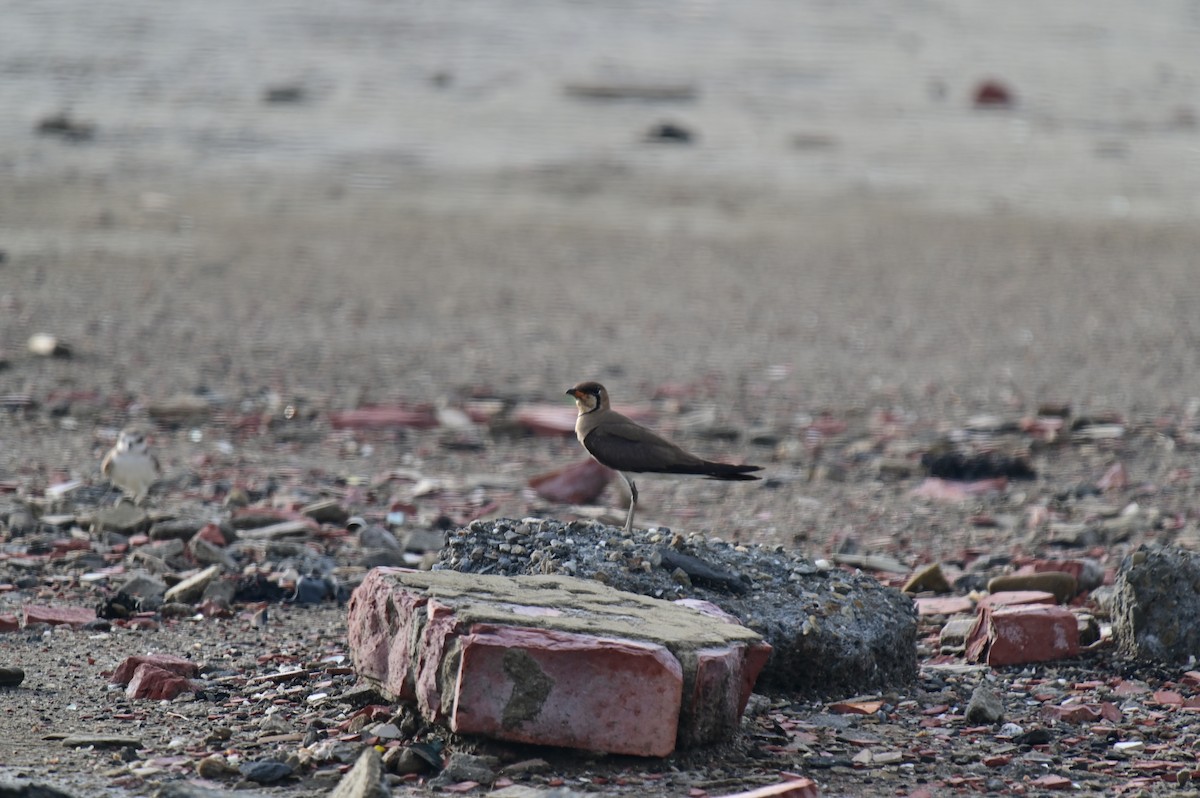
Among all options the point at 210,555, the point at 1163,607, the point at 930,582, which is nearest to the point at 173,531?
the point at 210,555

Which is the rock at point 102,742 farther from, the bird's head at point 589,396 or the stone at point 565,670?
the bird's head at point 589,396

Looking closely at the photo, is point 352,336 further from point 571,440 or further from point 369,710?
point 369,710

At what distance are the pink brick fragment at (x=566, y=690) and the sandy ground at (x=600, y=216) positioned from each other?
2956 mm

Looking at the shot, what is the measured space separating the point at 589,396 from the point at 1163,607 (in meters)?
1.94

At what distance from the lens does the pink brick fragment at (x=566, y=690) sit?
3.43 metres

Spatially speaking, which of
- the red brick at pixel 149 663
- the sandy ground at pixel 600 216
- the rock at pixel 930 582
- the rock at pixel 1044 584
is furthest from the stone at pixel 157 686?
the sandy ground at pixel 600 216

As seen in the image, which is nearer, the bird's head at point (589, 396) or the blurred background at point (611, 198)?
the bird's head at point (589, 396)

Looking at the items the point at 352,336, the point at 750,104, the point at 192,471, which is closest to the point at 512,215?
the point at 352,336

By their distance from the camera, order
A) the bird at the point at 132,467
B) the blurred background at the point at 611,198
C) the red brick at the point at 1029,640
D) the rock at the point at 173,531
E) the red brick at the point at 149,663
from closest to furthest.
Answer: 1. the red brick at the point at 149,663
2. the red brick at the point at 1029,640
3. the rock at the point at 173,531
4. the bird at the point at 132,467
5. the blurred background at the point at 611,198

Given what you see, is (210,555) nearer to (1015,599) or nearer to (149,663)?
(149,663)

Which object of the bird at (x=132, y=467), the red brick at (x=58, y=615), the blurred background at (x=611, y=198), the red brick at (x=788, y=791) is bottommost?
the red brick at (x=58, y=615)

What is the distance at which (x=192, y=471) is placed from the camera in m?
7.15

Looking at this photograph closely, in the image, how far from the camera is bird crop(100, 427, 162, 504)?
246 inches

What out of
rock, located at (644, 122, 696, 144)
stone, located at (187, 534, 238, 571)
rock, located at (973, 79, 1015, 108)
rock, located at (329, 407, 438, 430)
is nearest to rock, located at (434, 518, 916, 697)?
stone, located at (187, 534, 238, 571)
